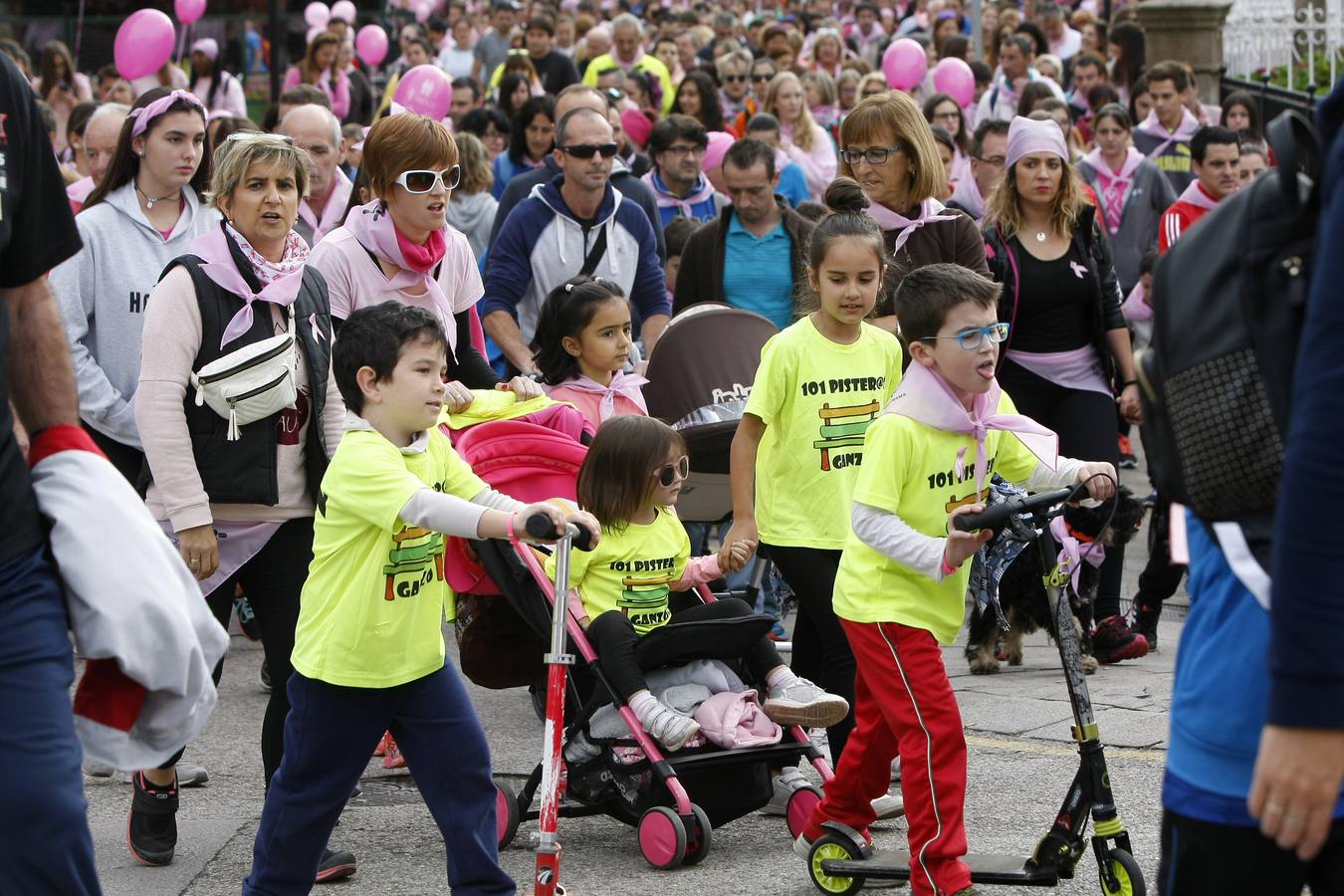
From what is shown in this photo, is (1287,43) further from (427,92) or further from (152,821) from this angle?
(152,821)

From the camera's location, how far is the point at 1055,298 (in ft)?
24.1

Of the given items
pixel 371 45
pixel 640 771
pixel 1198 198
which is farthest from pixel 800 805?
pixel 371 45

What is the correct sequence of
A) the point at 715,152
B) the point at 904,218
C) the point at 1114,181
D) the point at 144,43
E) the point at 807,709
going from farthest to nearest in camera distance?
the point at 144,43
the point at 715,152
the point at 1114,181
the point at 904,218
the point at 807,709

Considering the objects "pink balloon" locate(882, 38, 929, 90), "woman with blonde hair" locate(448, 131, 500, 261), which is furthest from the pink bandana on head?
"pink balloon" locate(882, 38, 929, 90)

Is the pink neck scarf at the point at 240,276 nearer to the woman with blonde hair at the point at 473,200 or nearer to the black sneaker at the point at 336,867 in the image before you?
the black sneaker at the point at 336,867

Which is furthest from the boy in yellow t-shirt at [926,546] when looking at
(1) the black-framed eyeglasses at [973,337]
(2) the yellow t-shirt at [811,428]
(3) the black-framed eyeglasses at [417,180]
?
(3) the black-framed eyeglasses at [417,180]

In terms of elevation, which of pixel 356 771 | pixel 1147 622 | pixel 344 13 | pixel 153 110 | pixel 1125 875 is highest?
pixel 344 13

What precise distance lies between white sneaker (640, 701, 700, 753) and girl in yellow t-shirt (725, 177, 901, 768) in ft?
1.94

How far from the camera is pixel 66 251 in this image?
3.41 m

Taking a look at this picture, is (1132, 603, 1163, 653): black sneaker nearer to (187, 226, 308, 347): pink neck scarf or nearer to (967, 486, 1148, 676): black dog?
(967, 486, 1148, 676): black dog

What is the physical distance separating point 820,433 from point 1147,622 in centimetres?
298

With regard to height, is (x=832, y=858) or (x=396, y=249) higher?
(x=396, y=249)

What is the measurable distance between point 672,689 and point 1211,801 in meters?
2.87

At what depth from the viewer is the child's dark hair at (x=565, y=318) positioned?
6422 mm
